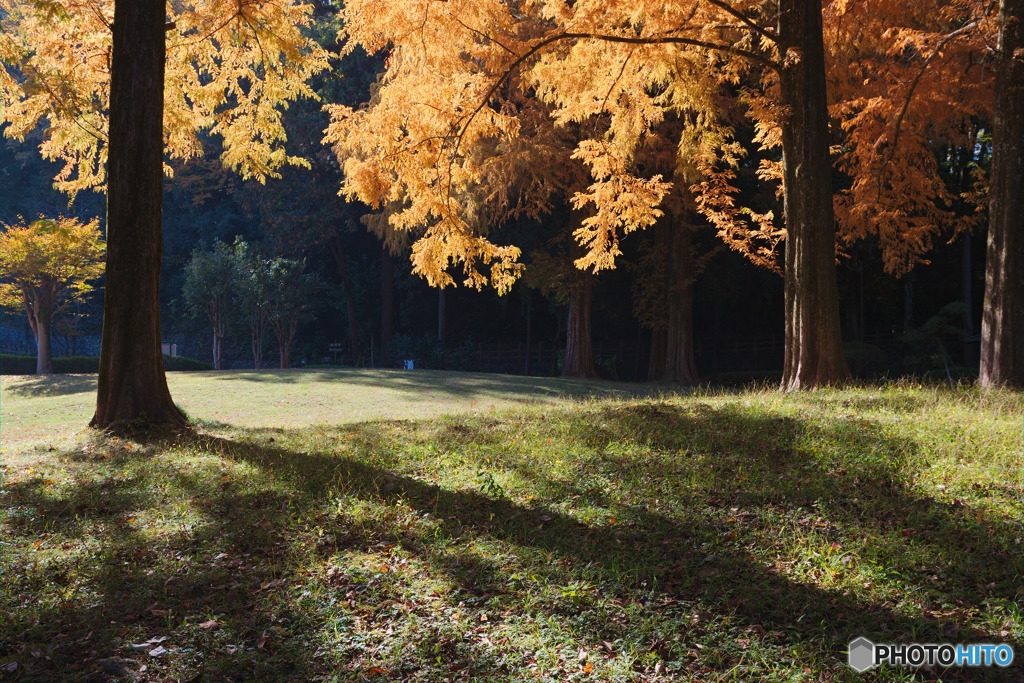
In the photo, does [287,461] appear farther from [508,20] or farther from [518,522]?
[508,20]

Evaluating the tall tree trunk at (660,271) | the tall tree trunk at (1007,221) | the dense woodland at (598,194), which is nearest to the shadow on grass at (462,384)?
the dense woodland at (598,194)

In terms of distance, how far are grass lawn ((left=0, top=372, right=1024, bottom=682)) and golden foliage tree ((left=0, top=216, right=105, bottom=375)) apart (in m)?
18.4

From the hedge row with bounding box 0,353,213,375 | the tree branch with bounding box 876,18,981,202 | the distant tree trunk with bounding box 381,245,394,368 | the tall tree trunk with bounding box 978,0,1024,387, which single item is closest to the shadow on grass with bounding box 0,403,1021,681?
the tall tree trunk with bounding box 978,0,1024,387

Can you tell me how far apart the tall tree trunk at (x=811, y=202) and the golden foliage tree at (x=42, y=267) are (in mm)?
20936

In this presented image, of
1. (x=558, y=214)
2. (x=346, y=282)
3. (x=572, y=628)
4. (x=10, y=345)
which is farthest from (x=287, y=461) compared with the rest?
(x=10, y=345)

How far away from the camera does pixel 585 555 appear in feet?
15.6

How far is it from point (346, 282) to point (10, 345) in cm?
2120

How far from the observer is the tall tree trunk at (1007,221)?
9.30 m

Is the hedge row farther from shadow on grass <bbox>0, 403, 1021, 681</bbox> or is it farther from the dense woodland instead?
shadow on grass <bbox>0, 403, 1021, 681</bbox>

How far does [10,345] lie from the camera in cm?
4016

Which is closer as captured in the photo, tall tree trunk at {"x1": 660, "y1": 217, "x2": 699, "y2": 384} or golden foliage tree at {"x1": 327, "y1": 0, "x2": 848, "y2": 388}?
golden foliage tree at {"x1": 327, "y1": 0, "x2": 848, "y2": 388}

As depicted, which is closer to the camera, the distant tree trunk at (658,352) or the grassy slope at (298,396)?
the grassy slope at (298,396)

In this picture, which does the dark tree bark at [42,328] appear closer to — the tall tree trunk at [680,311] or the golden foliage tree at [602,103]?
the golden foliage tree at [602,103]

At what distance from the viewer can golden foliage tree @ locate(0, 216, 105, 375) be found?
22875 mm
